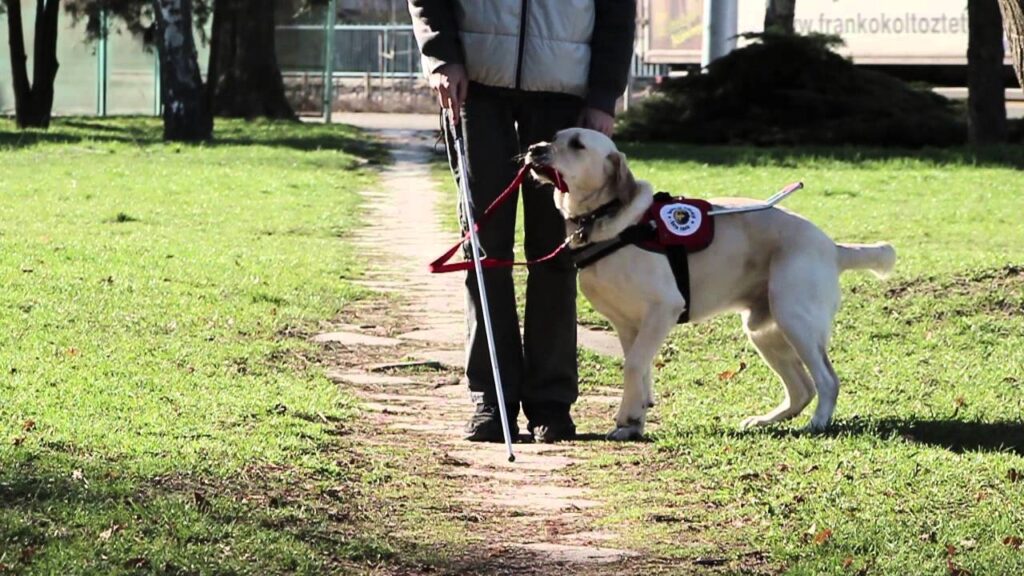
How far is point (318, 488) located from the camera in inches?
214

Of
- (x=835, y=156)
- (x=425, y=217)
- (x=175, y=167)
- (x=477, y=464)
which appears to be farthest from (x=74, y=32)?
(x=477, y=464)

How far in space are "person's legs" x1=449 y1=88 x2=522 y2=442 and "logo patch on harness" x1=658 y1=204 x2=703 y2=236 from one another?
58 centimetres

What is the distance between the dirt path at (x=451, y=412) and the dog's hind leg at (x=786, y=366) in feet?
2.50

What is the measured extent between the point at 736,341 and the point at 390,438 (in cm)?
302

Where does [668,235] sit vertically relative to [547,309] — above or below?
above

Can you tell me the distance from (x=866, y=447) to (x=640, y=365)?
920 millimetres

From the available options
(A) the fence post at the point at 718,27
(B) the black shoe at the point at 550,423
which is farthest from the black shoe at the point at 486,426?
(A) the fence post at the point at 718,27

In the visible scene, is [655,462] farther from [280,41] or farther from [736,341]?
[280,41]

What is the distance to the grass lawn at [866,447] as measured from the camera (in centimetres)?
488

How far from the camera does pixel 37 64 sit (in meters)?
27.7

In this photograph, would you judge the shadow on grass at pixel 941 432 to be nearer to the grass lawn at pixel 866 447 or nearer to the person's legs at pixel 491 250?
the grass lawn at pixel 866 447

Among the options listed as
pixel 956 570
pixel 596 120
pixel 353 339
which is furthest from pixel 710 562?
pixel 353 339

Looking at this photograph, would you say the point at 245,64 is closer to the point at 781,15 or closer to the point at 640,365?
the point at 781,15

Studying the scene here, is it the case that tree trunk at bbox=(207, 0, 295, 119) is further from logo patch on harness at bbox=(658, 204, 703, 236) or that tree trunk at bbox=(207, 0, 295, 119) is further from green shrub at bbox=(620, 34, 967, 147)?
logo patch on harness at bbox=(658, 204, 703, 236)
